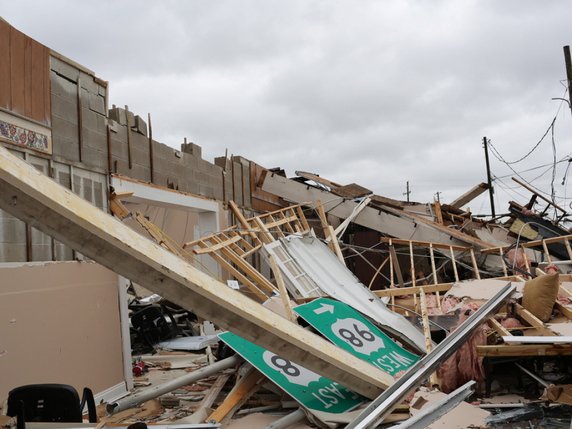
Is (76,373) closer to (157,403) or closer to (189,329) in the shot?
(157,403)

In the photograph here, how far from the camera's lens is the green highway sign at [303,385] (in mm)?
5374

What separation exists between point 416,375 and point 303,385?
138 centimetres

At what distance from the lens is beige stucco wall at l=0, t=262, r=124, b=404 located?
5.66 meters

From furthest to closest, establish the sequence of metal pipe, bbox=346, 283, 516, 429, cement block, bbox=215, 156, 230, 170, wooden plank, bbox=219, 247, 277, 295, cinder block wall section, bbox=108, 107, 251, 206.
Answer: cement block, bbox=215, 156, 230, 170 → wooden plank, bbox=219, 247, 277, 295 → cinder block wall section, bbox=108, 107, 251, 206 → metal pipe, bbox=346, 283, 516, 429

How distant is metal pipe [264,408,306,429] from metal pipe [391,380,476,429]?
4.45 feet

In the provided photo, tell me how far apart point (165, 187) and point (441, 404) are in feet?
22.2

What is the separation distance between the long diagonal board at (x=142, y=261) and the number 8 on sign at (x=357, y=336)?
193 centimetres

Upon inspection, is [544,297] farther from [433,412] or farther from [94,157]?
[94,157]

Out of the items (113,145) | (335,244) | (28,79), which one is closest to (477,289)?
(335,244)

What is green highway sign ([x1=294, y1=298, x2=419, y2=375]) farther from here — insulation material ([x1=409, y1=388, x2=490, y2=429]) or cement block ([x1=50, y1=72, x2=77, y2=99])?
cement block ([x1=50, y1=72, x2=77, y2=99])

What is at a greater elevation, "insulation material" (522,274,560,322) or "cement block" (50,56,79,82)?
"cement block" (50,56,79,82)

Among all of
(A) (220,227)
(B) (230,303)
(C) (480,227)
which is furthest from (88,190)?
(C) (480,227)

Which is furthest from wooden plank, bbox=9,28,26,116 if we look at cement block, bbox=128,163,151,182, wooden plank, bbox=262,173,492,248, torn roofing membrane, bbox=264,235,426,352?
wooden plank, bbox=262,173,492,248

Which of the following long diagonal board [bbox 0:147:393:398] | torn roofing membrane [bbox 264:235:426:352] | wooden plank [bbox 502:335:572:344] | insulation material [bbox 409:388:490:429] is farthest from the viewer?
torn roofing membrane [bbox 264:235:426:352]
